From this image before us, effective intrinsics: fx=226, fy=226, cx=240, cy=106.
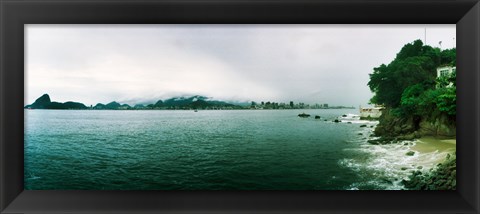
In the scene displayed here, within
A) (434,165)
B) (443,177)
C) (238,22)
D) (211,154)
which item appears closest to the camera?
(238,22)

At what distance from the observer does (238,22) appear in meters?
1.43

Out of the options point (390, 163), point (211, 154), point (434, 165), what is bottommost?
point (211, 154)

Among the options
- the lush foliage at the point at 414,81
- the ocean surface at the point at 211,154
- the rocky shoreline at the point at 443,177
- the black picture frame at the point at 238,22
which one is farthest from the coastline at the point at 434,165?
the black picture frame at the point at 238,22

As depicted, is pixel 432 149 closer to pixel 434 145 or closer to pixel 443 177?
pixel 434 145

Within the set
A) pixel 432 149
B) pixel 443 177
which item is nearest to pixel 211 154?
pixel 432 149

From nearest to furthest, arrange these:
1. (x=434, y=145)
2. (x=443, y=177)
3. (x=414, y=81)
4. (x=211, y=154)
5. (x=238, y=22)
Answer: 1. (x=238, y=22)
2. (x=443, y=177)
3. (x=434, y=145)
4. (x=414, y=81)
5. (x=211, y=154)

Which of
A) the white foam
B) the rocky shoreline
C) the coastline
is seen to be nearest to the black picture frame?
the rocky shoreline

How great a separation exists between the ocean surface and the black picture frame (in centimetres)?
410

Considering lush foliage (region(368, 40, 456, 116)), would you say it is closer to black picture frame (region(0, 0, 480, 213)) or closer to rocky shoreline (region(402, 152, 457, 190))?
rocky shoreline (region(402, 152, 457, 190))

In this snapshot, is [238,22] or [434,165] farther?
[434,165]

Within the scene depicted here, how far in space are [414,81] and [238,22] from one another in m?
5.72

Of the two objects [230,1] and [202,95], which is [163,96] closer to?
[202,95]
